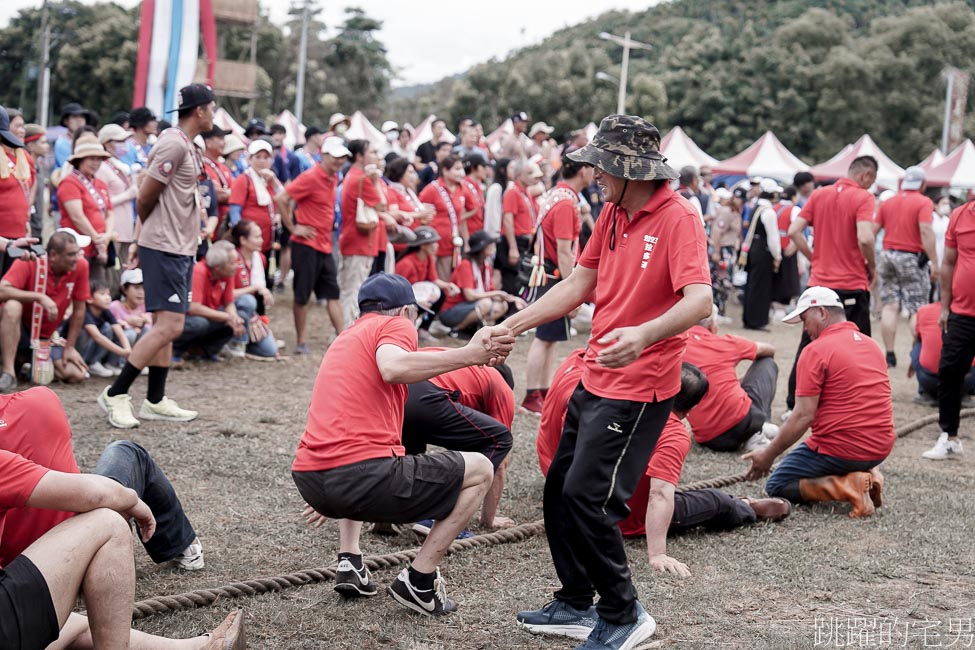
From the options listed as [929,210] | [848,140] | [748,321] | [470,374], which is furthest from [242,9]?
[470,374]

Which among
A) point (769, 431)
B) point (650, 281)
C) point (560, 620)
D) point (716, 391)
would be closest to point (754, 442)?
point (769, 431)

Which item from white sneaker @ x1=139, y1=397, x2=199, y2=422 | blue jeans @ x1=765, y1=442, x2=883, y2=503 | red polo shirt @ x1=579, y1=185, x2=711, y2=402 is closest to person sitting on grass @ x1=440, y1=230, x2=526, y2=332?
white sneaker @ x1=139, y1=397, x2=199, y2=422

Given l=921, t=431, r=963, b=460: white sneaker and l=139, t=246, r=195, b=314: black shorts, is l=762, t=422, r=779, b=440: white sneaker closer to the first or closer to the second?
l=921, t=431, r=963, b=460: white sneaker

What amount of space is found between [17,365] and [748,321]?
32.2 ft

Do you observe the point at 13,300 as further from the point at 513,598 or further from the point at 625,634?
the point at 625,634

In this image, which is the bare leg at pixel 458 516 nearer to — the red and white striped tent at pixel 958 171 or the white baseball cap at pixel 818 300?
the white baseball cap at pixel 818 300

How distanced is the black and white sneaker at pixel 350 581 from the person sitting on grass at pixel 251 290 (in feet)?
18.9

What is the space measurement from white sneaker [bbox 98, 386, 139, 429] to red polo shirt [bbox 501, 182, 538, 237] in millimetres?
5990

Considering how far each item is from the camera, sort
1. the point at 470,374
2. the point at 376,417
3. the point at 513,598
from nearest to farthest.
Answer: the point at 376,417, the point at 513,598, the point at 470,374

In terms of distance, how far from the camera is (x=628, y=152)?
12.1 feet

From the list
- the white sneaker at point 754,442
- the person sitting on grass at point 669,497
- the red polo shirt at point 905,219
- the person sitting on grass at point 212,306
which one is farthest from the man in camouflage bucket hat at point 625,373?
the red polo shirt at point 905,219

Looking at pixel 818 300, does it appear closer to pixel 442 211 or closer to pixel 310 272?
pixel 310 272

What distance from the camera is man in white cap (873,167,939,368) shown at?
35.3ft

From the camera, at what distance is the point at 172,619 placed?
3.86 m
